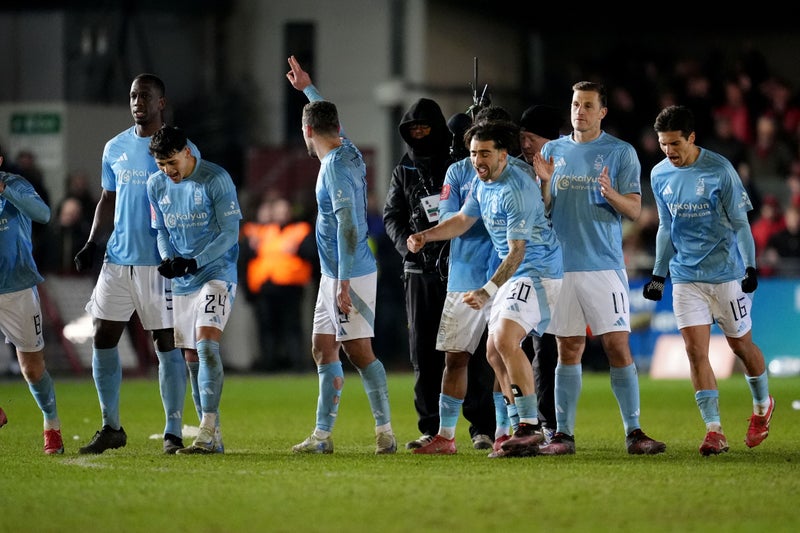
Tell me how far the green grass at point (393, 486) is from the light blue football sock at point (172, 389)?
24 cm

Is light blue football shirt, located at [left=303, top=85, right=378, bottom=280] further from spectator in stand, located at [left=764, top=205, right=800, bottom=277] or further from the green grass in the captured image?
spectator in stand, located at [left=764, top=205, right=800, bottom=277]

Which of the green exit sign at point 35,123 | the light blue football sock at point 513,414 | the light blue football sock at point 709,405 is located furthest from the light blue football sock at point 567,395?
the green exit sign at point 35,123

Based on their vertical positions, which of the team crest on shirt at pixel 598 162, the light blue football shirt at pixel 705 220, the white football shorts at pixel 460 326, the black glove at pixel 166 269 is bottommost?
the white football shorts at pixel 460 326

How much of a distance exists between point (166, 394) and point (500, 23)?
19.6 m

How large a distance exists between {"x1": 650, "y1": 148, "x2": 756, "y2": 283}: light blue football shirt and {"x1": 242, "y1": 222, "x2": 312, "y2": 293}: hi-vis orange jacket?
1148 centimetres

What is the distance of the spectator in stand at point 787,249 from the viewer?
20.3m

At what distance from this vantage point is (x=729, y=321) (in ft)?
34.4

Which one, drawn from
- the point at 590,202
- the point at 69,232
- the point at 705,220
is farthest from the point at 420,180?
the point at 69,232

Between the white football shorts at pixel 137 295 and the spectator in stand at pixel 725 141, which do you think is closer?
the white football shorts at pixel 137 295

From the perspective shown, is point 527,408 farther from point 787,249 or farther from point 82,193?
point 82,193

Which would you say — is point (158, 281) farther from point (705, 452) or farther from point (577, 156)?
point (705, 452)

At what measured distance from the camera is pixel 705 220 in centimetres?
1038

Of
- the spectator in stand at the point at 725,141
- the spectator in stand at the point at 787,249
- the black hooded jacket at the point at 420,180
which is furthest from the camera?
the spectator in stand at the point at 725,141

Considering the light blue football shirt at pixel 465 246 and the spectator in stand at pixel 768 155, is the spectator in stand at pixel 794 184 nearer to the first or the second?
the spectator in stand at pixel 768 155
